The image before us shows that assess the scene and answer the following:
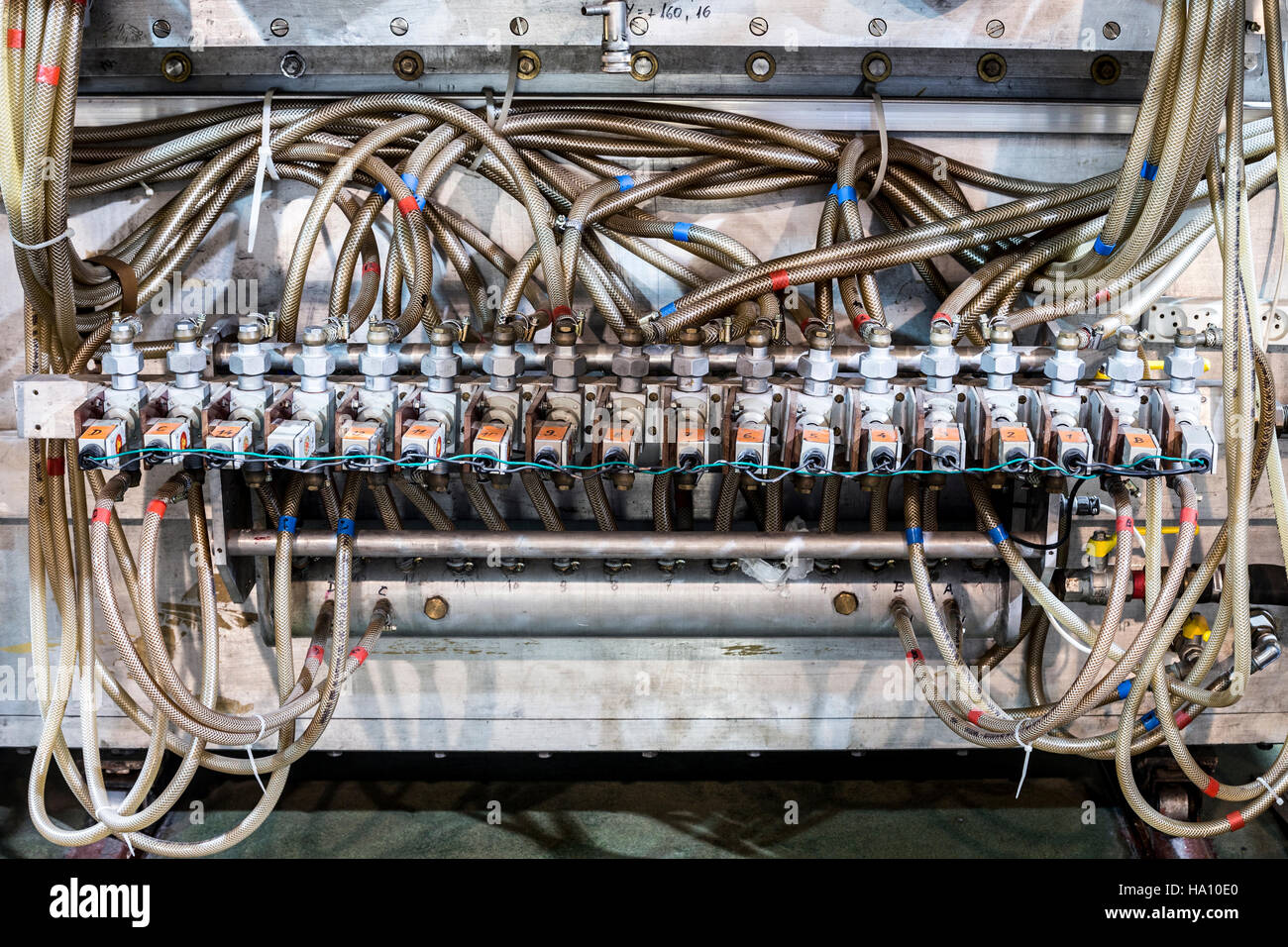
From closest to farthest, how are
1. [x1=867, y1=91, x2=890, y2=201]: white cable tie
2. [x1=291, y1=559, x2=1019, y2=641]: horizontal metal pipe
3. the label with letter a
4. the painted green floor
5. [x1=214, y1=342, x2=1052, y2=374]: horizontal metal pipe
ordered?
the label with letter a → [x1=214, y1=342, x2=1052, y2=374]: horizontal metal pipe → [x1=867, y1=91, x2=890, y2=201]: white cable tie → [x1=291, y1=559, x2=1019, y2=641]: horizontal metal pipe → the painted green floor

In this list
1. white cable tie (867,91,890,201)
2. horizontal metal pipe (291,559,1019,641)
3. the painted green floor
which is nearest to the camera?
white cable tie (867,91,890,201)


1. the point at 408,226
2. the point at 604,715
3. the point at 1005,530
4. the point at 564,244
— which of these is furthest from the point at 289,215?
the point at 1005,530

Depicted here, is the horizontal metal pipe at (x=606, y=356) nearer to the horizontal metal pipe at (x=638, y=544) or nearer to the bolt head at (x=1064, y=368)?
the bolt head at (x=1064, y=368)

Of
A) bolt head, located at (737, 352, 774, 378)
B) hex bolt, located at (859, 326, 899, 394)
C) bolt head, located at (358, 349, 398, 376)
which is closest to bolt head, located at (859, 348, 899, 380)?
hex bolt, located at (859, 326, 899, 394)

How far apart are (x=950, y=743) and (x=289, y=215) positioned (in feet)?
4.85

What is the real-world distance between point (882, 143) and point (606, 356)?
1.79ft

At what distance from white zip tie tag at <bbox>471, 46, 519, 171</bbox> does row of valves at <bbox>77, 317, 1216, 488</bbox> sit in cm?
32

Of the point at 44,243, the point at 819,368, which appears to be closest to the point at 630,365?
the point at 819,368

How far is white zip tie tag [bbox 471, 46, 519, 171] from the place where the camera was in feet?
5.75

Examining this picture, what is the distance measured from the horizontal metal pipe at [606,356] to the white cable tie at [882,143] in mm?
278

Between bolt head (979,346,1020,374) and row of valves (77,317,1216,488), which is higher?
bolt head (979,346,1020,374)

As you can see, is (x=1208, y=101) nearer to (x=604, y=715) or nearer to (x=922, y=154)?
(x=922, y=154)

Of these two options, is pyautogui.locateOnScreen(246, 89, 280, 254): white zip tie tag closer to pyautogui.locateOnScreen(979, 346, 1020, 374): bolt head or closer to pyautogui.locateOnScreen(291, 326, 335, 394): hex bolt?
pyautogui.locateOnScreen(291, 326, 335, 394): hex bolt

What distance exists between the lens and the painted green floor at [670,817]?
2.04m
